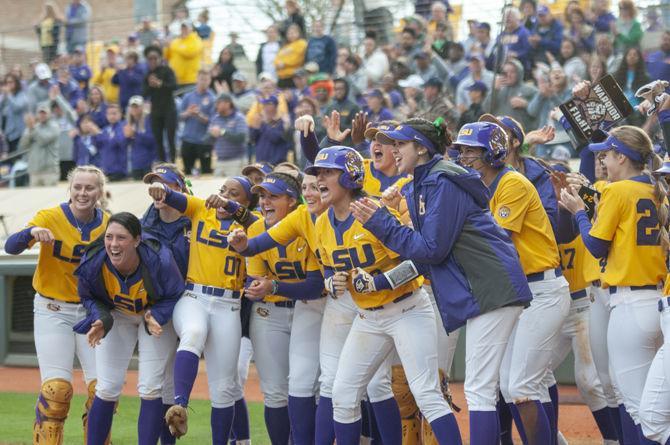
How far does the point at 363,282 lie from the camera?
6.25 metres

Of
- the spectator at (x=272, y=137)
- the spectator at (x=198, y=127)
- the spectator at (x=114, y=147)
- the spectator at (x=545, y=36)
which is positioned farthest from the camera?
the spectator at (x=114, y=147)

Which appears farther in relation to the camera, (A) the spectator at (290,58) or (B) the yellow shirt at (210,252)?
(A) the spectator at (290,58)

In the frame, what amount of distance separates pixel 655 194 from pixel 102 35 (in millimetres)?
16087

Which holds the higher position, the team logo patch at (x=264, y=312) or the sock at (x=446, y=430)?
the team logo patch at (x=264, y=312)

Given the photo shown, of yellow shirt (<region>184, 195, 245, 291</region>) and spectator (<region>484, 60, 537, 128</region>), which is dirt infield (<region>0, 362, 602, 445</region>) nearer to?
yellow shirt (<region>184, 195, 245, 291</region>)

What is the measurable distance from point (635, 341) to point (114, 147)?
37.6 feet

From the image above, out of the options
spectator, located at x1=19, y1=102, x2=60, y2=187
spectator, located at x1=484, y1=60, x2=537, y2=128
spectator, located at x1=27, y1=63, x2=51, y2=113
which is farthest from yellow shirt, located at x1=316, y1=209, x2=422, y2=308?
spectator, located at x1=27, y1=63, x2=51, y2=113

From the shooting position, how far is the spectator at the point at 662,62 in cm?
1216

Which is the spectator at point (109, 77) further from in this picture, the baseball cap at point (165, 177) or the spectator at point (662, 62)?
the baseball cap at point (165, 177)

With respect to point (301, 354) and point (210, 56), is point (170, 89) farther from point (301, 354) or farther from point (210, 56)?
point (301, 354)

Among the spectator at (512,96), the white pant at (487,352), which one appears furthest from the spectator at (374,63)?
the white pant at (487,352)

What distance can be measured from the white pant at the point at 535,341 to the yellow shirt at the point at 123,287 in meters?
2.43

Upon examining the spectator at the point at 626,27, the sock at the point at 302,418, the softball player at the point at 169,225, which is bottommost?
the sock at the point at 302,418

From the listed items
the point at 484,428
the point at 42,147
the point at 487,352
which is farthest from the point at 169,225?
the point at 42,147
